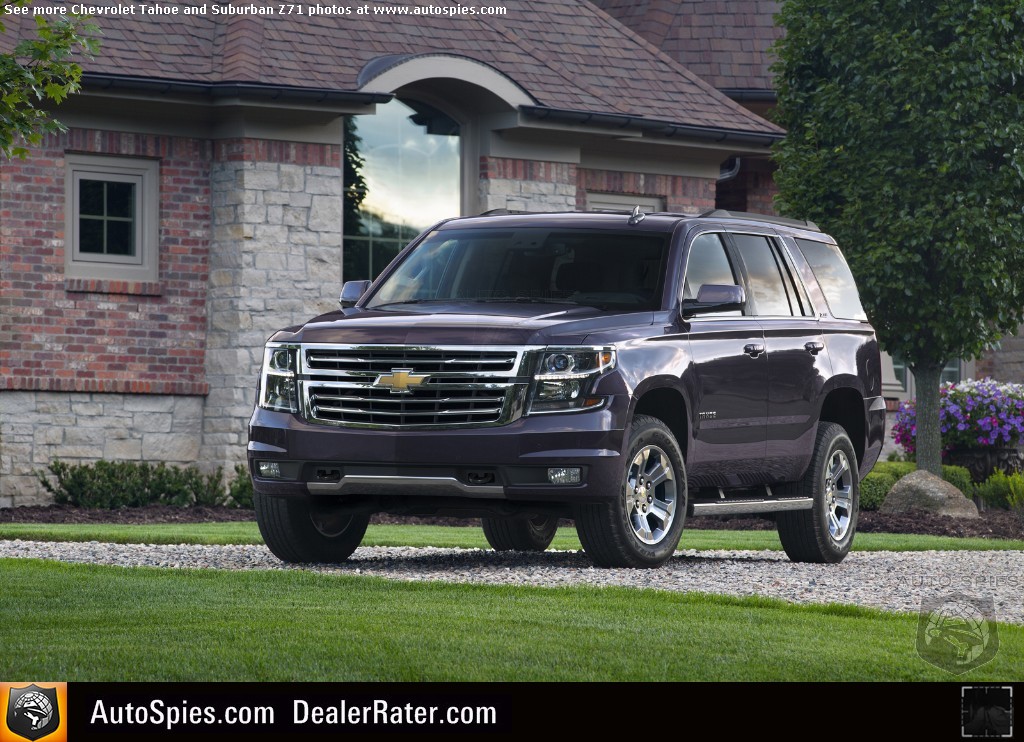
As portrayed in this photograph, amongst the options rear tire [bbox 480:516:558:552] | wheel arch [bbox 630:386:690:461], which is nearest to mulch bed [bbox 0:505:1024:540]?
rear tire [bbox 480:516:558:552]

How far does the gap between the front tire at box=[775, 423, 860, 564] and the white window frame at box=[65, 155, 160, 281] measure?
353 inches

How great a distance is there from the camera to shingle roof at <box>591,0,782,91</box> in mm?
24500

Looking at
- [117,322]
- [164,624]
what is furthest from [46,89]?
[117,322]

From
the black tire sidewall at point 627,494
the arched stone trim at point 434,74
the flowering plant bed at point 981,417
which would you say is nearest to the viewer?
the black tire sidewall at point 627,494

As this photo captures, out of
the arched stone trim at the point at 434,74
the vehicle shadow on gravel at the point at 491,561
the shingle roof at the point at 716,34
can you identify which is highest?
the shingle roof at the point at 716,34

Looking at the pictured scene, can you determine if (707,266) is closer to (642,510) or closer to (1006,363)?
(642,510)

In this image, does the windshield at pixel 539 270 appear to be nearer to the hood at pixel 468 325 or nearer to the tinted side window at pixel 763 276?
the hood at pixel 468 325

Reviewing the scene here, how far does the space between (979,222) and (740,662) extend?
42.7 ft

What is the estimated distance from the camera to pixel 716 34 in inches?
983

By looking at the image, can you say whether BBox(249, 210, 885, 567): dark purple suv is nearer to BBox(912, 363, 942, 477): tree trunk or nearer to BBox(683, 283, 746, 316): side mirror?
BBox(683, 283, 746, 316): side mirror

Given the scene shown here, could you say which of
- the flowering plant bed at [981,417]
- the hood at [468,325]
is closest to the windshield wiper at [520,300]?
the hood at [468,325]

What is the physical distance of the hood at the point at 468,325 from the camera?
9773mm

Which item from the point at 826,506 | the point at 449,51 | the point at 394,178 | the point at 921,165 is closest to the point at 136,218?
the point at 394,178
